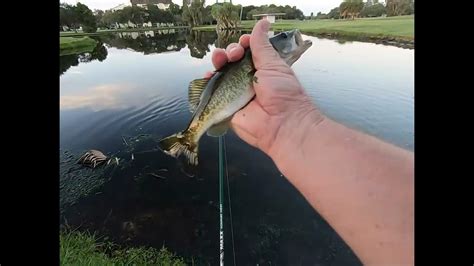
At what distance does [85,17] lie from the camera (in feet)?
48.1

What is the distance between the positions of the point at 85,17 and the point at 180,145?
15.6 metres

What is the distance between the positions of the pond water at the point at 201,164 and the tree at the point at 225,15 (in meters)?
0.17

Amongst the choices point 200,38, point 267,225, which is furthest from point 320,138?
point 200,38

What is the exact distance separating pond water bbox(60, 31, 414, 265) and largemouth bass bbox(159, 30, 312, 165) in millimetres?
975

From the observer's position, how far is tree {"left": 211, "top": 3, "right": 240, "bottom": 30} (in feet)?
9.12

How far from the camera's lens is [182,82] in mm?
11055

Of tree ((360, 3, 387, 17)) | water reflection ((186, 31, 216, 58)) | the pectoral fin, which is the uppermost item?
tree ((360, 3, 387, 17))

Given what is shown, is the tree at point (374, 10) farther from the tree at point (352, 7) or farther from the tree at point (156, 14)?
the tree at point (156, 14)

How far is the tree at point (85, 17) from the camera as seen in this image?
47.4ft

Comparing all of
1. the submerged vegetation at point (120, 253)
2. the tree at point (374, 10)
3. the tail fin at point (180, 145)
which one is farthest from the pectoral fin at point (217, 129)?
the tree at point (374, 10)

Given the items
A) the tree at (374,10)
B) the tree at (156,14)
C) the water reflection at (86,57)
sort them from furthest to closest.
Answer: the water reflection at (86,57) < the tree at (156,14) < the tree at (374,10)

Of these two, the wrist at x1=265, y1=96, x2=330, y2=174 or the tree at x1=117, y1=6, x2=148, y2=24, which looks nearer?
the wrist at x1=265, y1=96, x2=330, y2=174

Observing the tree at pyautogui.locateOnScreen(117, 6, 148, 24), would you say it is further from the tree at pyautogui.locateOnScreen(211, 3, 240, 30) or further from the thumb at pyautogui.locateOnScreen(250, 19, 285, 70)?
the thumb at pyautogui.locateOnScreen(250, 19, 285, 70)

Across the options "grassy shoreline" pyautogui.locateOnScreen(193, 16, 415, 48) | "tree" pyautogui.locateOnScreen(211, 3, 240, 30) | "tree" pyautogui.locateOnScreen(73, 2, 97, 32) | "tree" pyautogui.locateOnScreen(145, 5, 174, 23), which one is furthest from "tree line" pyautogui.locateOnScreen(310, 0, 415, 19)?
"tree" pyautogui.locateOnScreen(73, 2, 97, 32)
